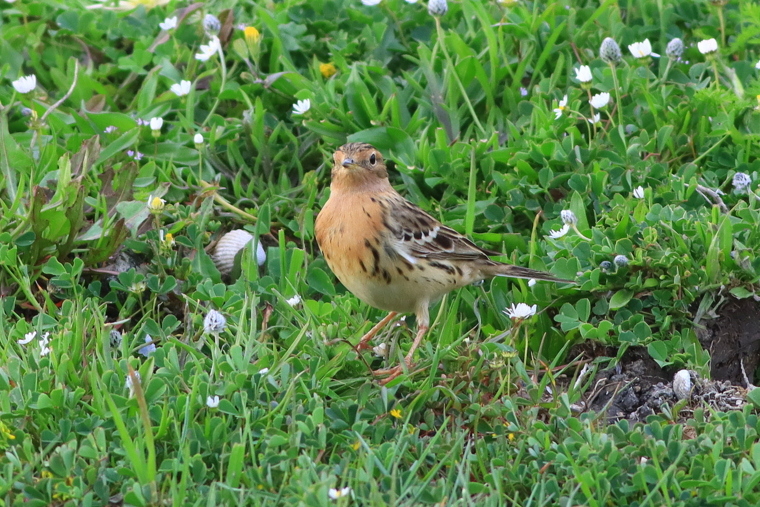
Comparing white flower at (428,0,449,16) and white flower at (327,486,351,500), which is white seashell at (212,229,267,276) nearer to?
white flower at (428,0,449,16)

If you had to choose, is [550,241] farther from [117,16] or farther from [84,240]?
[117,16]

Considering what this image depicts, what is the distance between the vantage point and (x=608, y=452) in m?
4.04

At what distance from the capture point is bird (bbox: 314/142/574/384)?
204 inches

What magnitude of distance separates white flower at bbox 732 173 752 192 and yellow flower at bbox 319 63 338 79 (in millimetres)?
2826

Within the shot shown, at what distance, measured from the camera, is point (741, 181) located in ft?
19.1

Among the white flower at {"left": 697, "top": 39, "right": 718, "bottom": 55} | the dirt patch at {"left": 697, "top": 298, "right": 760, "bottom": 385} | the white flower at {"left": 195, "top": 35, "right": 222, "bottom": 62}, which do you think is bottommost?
the dirt patch at {"left": 697, "top": 298, "right": 760, "bottom": 385}

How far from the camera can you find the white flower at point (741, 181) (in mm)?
5805

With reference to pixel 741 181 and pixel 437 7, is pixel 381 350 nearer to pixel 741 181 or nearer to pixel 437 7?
pixel 741 181

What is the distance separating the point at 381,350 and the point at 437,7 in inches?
103

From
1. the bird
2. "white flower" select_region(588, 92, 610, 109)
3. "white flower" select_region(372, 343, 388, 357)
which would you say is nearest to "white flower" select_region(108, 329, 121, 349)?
the bird

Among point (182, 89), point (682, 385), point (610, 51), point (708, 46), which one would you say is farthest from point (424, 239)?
point (708, 46)

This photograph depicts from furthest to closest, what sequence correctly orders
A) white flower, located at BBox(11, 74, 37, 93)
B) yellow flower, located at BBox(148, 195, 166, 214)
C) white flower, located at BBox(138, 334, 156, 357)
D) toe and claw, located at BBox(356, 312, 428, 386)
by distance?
white flower, located at BBox(11, 74, 37, 93) < yellow flower, located at BBox(148, 195, 166, 214) < white flower, located at BBox(138, 334, 156, 357) < toe and claw, located at BBox(356, 312, 428, 386)

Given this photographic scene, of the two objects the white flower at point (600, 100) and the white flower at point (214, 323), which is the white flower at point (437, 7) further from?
the white flower at point (214, 323)

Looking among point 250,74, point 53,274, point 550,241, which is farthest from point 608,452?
point 250,74
